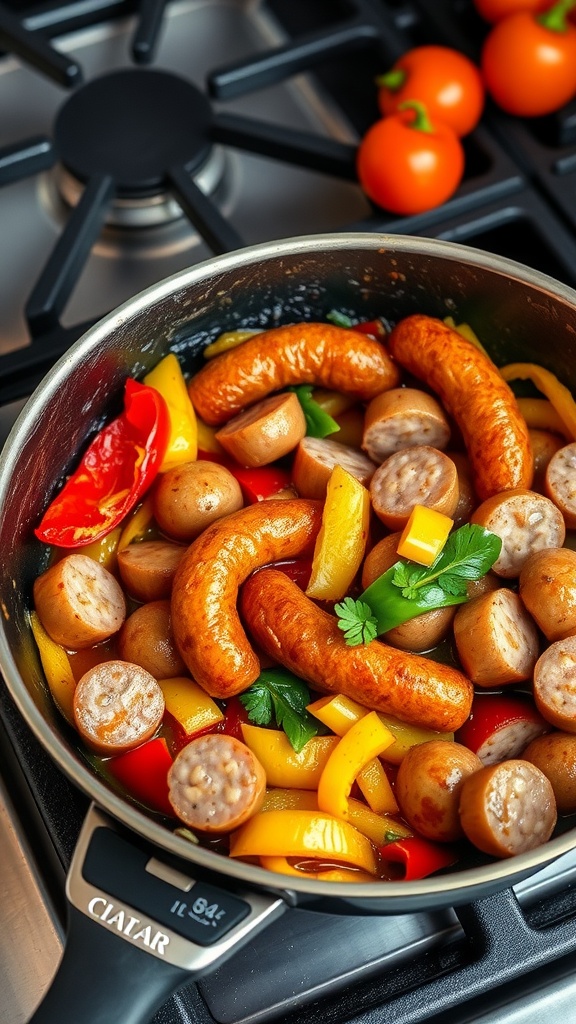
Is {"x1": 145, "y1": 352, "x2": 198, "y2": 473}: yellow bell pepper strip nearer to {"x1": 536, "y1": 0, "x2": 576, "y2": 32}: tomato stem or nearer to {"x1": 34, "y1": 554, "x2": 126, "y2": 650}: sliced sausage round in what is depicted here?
{"x1": 34, "y1": 554, "x2": 126, "y2": 650}: sliced sausage round

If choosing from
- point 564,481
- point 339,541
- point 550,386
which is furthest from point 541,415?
point 339,541

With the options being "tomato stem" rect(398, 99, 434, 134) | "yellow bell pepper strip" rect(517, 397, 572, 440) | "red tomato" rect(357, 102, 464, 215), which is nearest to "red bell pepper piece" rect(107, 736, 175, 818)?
"yellow bell pepper strip" rect(517, 397, 572, 440)

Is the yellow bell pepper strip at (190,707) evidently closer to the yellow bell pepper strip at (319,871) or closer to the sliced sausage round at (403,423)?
the yellow bell pepper strip at (319,871)

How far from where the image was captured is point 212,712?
1.28m

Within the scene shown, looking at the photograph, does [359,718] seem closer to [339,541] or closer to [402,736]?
[402,736]

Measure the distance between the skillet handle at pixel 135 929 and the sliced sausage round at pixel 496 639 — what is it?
14.7 inches

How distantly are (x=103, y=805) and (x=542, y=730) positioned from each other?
1.71ft

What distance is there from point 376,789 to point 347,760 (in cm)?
6

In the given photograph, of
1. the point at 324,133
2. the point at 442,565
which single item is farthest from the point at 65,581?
the point at 324,133

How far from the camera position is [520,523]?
52.5 inches

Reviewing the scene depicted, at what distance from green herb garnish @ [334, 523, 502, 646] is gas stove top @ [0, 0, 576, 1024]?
344 millimetres

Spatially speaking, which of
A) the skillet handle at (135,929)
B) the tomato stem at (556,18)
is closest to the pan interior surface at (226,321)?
the skillet handle at (135,929)

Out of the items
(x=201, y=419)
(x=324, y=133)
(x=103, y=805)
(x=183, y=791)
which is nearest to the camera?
(x=103, y=805)

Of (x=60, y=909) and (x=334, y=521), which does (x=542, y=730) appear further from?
(x=60, y=909)
